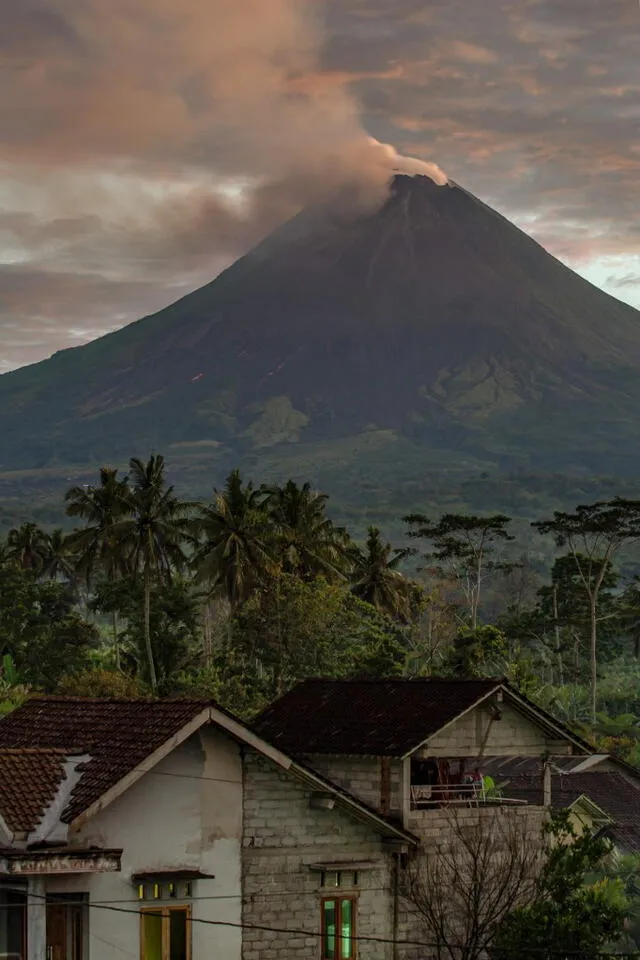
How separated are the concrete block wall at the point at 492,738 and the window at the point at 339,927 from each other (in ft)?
10.0

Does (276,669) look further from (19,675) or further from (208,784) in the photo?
(208,784)

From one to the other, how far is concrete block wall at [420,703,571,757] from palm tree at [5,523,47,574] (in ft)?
281

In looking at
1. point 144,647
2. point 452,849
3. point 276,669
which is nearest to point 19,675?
point 144,647

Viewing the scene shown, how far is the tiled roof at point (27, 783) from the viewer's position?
29.9 meters

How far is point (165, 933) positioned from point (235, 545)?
61.2 meters

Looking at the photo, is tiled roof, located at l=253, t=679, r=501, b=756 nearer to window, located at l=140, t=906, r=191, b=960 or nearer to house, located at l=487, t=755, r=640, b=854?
window, located at l=140, t=906, r=191, b=960

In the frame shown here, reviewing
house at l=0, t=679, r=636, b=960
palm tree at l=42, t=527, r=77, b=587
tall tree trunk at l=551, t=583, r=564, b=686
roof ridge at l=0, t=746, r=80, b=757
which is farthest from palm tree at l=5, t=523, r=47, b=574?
roof ridge at l=0, t=746, r=80, b=757

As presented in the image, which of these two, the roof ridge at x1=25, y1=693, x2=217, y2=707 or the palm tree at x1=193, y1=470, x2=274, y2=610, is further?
the palm tree at x1=193, y1=470, x2=274, y2=610

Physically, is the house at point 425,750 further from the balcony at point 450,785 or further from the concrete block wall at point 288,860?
the concrete block wall at point 288,860

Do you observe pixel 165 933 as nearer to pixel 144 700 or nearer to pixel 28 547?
pixel 144 700

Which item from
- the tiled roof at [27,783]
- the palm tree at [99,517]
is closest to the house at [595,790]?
the tiled roof at [27,783]

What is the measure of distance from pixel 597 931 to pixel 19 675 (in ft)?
201

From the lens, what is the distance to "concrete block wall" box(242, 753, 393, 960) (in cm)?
3269

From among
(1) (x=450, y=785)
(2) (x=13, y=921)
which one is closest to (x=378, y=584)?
(1) (x=450, y=785)
